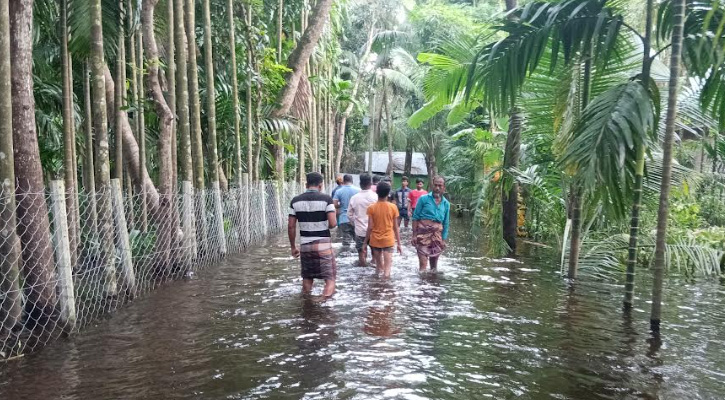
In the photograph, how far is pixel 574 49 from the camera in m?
7.05

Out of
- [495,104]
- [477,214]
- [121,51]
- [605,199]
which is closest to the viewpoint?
[605,199]

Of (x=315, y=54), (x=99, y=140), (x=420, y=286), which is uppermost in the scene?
(x=315, y=54)

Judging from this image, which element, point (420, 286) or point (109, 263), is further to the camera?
point (420, 286)

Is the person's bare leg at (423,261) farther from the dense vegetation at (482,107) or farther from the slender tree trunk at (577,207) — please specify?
the slender tree trunk at (577,207)

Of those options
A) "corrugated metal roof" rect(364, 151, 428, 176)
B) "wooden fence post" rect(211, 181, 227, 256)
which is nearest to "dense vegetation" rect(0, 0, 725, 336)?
"wooden fence post" rect(211, 181, 227, 256)

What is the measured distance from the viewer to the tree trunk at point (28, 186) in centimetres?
511

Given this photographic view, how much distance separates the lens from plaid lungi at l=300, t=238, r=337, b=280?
276 inches

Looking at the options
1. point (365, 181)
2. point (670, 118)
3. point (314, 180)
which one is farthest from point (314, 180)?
point (670, 118)

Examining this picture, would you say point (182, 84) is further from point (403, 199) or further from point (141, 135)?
point (403, 199)

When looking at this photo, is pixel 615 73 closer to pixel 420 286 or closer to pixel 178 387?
pixel 420 286

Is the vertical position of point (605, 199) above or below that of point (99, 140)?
below

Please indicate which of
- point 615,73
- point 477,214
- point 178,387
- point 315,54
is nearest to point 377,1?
point 315,54

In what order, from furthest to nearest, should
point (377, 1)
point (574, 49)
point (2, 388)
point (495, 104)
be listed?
point (377, 1) → point (495, 104) → point (574, 49) → point (2, 388)

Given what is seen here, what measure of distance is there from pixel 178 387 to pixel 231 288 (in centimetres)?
382
